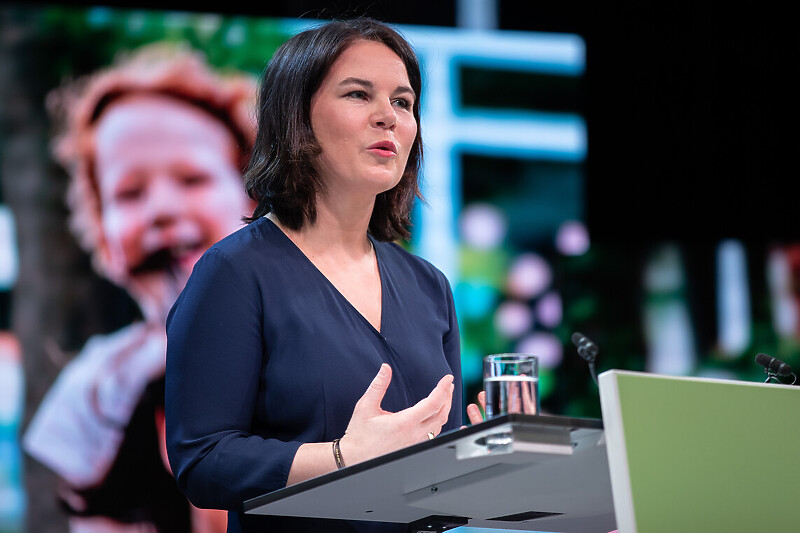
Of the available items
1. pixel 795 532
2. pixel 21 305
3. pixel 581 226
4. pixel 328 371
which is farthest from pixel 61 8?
pixel 795 532

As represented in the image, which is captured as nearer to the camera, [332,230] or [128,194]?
[332,230]

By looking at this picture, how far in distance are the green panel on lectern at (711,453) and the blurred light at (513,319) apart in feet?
8.34

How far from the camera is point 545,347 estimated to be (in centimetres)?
389

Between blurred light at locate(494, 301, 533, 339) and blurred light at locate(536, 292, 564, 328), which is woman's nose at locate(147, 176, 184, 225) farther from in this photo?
blurred light at locate(536, 292, 564, 328)

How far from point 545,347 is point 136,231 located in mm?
1605

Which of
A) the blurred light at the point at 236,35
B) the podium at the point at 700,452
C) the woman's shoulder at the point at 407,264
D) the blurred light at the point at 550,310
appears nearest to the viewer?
the podium at the point at 700,452

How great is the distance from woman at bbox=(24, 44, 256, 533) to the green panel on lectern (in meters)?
2.48

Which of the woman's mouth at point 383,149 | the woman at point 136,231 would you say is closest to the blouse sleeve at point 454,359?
the woman's mouth at point 383,149

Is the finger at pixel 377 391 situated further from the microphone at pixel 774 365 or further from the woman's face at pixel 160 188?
the woman's face at pixel 160 188

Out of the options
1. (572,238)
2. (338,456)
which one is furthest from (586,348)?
(572,238)

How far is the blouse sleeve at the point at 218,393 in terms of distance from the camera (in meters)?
1.46

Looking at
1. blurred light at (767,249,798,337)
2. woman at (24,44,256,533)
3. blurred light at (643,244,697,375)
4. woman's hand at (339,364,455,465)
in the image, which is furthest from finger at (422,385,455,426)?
blurred light at (767,249,798,337)

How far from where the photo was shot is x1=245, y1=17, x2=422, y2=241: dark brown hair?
1803mm

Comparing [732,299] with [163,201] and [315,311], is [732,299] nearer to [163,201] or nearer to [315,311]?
[163,201]
